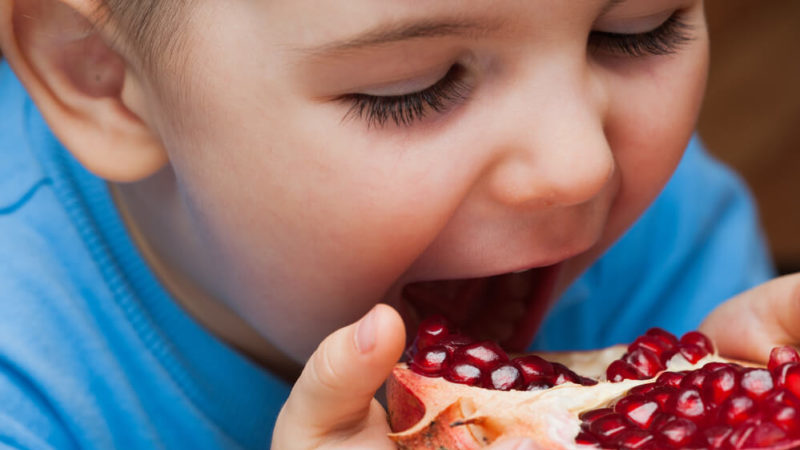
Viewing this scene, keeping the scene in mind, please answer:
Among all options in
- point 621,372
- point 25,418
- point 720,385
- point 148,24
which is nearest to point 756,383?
point 720,385

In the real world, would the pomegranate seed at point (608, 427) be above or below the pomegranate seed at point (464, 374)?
below

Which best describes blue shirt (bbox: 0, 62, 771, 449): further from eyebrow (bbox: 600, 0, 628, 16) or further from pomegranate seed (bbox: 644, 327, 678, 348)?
eyebrow (bbox: 600, 0, 628, 16)

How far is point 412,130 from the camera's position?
0.69 m

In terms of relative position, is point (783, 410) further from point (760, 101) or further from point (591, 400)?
point (760, 101)

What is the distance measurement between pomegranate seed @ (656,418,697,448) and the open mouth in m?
0.30

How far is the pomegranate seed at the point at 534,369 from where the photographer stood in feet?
2.28

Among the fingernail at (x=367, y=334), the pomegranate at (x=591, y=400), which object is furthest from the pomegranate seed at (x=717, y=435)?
the fingernail at (x=367, y=334)

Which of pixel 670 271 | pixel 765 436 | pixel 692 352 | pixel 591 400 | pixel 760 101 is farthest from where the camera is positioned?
pixel 760 101

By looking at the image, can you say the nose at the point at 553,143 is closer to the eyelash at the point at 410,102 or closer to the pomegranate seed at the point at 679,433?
the eyelash at the point at 410,102

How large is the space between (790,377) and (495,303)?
1.14 feet

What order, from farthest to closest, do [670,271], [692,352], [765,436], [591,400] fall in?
[670,271]
[692,352]
[591,400]
[765,436]

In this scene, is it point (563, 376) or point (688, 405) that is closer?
point (688, 405)

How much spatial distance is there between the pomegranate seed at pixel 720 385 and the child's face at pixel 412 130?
16 cm

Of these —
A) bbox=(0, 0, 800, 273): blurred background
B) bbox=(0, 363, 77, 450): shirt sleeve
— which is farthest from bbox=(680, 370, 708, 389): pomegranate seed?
bbox=(0, 0, 800, 273): blurred background
